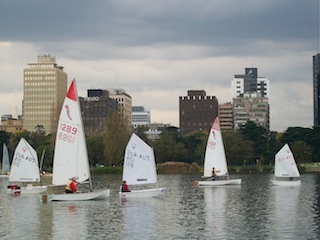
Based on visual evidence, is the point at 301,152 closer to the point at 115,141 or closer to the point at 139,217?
the point at 115,141

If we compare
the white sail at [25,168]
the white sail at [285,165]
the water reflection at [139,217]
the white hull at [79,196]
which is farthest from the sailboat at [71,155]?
the white sail at [285,165]

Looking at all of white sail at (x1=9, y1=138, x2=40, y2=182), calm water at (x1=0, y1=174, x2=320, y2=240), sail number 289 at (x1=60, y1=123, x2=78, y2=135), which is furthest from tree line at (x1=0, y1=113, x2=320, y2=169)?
sail number 289 at (x1=60, y1=123, x2=78, y2=135)

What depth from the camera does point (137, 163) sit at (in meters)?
61.3

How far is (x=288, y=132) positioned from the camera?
6206 inches

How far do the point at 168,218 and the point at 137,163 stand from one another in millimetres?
17286

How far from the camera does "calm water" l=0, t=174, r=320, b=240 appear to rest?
37.0 m

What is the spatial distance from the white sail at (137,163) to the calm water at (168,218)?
220 centimetres

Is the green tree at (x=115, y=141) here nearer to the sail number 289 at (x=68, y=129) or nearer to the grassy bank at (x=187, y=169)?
the grassy bank at (x=187, y=169)

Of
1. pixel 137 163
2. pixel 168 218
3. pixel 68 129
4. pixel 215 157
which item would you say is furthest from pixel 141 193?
pixel 215 157

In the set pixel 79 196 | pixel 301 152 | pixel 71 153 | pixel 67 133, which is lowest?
pixel 79 196

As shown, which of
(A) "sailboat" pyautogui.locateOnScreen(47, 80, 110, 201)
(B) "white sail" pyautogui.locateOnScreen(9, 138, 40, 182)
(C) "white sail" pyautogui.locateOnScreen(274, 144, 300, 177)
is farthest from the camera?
(C) "white sail" pyautogui.locateOnScreen(274, 144, 300, 177)

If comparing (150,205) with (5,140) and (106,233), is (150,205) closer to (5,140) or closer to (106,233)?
(106,233)

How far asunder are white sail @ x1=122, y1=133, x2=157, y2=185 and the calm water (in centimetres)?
220

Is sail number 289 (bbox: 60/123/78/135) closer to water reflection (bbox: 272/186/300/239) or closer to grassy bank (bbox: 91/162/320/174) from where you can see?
water reflection (bbox: 272/186/300/239)
